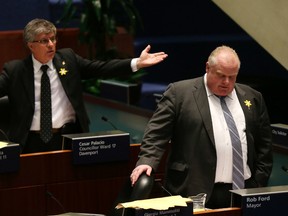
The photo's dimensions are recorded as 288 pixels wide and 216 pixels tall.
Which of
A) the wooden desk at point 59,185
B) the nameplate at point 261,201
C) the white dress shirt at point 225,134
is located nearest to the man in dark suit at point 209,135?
the white dress shirt at point 225,134

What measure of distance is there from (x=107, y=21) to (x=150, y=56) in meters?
3.50

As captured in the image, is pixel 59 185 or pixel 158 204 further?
pixel 59 185

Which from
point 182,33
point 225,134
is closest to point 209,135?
point 225,134

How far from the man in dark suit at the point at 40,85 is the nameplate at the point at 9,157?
44 centimetres

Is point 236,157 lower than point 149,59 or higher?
lower

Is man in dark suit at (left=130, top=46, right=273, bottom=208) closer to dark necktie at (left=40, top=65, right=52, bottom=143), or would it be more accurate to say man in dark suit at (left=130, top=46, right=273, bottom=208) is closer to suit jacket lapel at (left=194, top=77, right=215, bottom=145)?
suit jacket lapel at (left=194, top=77, right=215, bottom=145)

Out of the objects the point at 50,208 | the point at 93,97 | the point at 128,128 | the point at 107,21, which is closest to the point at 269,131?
the point at 50,208

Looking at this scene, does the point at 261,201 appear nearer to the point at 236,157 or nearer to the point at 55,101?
the point at 236,157

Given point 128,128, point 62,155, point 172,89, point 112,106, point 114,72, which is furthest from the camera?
point 112,106

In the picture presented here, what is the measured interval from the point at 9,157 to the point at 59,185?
12.3 inches

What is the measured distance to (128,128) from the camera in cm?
602

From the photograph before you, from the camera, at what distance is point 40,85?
4.56 meters

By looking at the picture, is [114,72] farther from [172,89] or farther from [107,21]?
[107,21]

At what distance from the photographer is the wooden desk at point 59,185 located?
412cm
